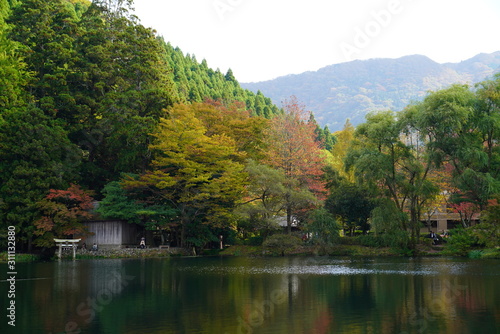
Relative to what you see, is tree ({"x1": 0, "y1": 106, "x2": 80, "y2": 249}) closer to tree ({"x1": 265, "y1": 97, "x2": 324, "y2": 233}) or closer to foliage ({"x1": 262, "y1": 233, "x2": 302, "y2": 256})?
foliage ({"x1": 262, "y1": 233, "x2": 302, "y2": 256})

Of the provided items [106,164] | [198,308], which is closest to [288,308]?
[198,308]

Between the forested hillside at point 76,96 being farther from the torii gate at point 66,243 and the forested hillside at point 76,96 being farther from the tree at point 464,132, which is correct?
the tree at point 464,132

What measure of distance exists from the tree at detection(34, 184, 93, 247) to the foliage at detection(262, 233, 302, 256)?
43.2 feet

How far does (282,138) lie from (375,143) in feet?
27.2

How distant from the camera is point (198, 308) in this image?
1256cm

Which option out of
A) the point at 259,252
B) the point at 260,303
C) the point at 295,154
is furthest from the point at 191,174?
the point at 260,303

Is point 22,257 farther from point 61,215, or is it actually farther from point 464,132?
point 464,132

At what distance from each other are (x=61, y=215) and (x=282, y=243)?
15598 millimetres

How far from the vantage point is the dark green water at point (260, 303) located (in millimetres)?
10250

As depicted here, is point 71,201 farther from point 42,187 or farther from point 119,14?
point 119,14

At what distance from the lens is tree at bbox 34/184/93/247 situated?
33.6 meters

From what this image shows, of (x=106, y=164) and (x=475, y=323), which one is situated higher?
(x=106, y=164)

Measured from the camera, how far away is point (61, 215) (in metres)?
34.2

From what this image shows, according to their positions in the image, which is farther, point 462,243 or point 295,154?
point 295,154
